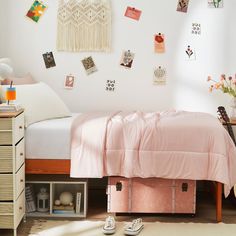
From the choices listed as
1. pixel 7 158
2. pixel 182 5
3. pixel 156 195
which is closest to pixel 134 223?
pixel 156 195

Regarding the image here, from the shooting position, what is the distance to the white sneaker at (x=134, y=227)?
10.4ft

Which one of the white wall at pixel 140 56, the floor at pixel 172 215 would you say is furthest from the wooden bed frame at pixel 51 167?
the white wall at pixel 140 56

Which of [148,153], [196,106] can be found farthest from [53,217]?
[196,106]

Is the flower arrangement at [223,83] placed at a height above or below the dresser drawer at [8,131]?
above

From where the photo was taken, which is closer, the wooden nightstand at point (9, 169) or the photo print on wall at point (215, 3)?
the wooden nightstand at point (9, 169)

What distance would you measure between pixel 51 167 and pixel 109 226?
588 mm

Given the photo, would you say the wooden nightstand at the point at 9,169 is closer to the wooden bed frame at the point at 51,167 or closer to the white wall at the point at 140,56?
the wooden bed frame at the point at 51,167

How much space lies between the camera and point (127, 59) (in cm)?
425

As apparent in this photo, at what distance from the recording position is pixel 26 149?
136 inches

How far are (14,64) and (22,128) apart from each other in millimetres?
1104

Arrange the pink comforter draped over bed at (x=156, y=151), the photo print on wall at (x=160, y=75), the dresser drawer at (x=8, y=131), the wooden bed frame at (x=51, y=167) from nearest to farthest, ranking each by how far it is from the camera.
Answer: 1. the dresser drawer at (x=8, y=131)
2. the pink comforter draped over bed at (x=156, y=151)
3. the wooden bed frame at (x=51, y=167)
4. the photo print on wall at (x=160, y=75)

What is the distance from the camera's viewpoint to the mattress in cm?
344

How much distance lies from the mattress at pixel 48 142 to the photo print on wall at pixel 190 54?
4.46ft

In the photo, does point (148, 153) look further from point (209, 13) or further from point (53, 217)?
point (209, 13)
